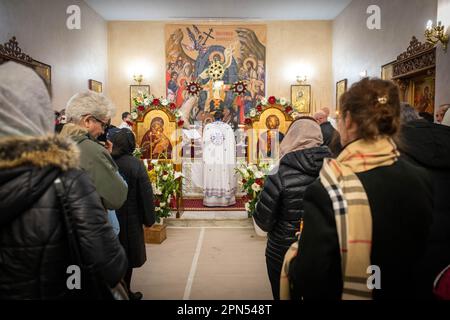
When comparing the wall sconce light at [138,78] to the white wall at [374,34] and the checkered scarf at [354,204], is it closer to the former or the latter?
the white wall at [374,34]

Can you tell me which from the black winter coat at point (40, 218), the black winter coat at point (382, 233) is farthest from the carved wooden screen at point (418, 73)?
the black winter coat at point (40, 218)

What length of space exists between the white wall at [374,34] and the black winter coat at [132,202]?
5.01m

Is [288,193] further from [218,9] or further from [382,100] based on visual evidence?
[218,9]

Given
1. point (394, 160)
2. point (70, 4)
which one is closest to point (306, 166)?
point (394, 160)

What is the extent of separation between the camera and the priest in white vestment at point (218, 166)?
817 centimetres

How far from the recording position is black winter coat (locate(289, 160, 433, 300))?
1438mm

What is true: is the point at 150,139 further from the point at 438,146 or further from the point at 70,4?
the point at 438,146

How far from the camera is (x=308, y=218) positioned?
1.48m

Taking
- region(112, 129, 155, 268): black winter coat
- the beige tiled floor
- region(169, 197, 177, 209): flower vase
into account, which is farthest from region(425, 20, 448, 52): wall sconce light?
region(169, 197, 177, 209): flower vase

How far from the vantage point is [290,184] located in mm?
2643

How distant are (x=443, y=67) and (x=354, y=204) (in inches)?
226
